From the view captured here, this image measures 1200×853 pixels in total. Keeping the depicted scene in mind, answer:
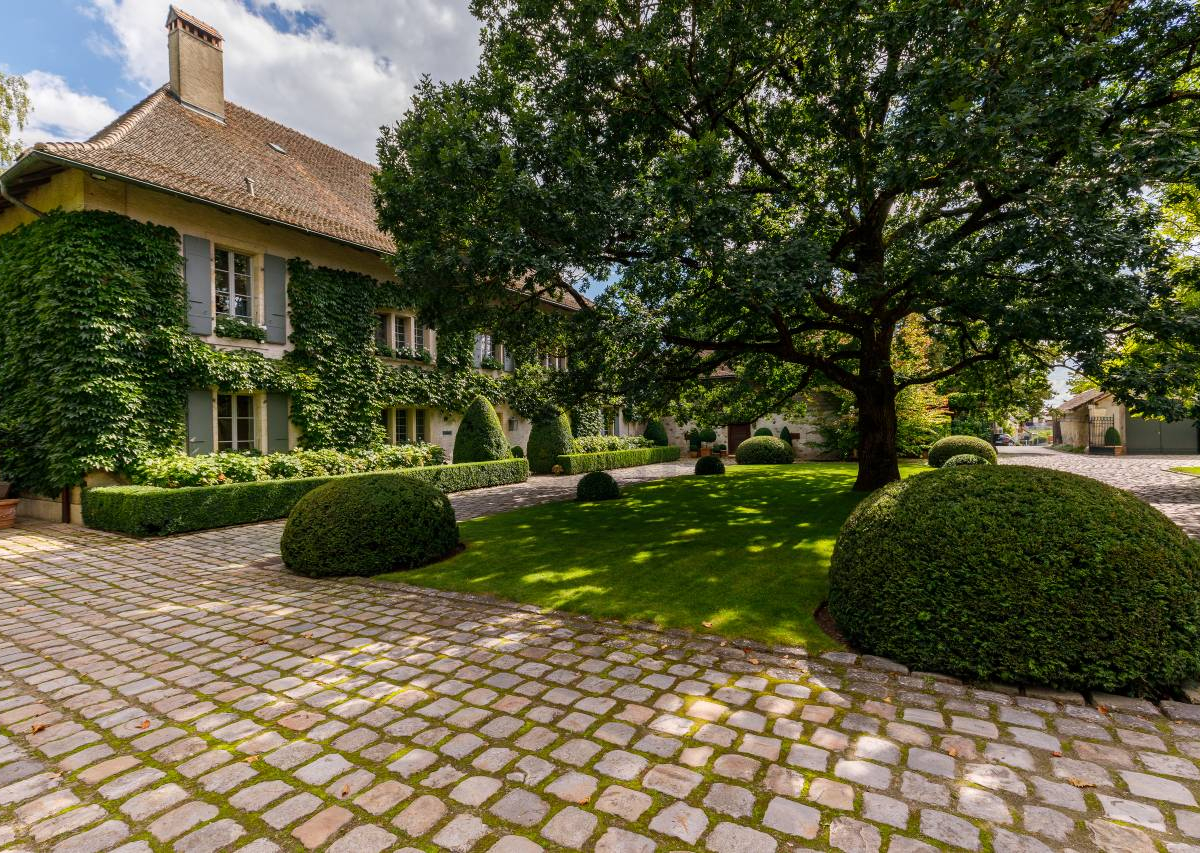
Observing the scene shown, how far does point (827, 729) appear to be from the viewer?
3350 mm

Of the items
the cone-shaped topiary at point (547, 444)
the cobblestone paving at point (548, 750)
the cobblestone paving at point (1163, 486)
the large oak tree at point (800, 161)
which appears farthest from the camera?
the cone-shaped topiary at point (547, 444)

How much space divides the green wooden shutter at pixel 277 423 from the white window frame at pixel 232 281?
2.06 meters

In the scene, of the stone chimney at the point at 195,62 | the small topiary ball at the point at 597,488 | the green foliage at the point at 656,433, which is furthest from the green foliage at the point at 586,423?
the stone chimney at the point at 195,62

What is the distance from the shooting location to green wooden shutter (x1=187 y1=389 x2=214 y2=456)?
40.4 feet

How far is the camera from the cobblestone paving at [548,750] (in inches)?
100.0

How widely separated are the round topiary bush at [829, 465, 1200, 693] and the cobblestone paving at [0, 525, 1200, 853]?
0.22m

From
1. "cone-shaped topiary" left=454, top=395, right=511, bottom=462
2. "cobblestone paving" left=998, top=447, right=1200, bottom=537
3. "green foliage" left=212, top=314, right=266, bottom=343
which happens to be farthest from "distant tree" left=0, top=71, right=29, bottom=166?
"cobblestone paving" left=998, top=447, right=1200, bottom=537

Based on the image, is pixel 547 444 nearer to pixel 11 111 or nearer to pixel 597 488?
pixel 597 488

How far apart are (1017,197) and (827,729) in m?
7.00

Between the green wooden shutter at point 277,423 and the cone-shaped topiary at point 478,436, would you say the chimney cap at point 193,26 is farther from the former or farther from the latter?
the cone-shaped topiary at point 478,436

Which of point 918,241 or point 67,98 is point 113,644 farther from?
point 67,98

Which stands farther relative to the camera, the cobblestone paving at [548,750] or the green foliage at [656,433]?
the green foliage at [656,433]

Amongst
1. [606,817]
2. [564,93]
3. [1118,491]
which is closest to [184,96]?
[564,93]

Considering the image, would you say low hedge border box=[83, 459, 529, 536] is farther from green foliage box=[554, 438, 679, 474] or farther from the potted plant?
green foliage box=[554, 438, 679, 474]
